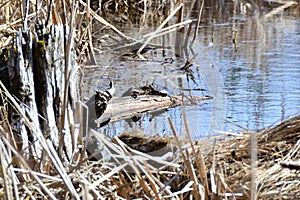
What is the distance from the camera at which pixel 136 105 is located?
13.8 ft

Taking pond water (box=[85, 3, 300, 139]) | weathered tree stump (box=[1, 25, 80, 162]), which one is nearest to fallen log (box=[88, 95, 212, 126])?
pond water (box=[85, 3, 300, 139])

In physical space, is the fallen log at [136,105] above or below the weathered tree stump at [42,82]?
below

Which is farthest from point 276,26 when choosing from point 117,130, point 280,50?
point 117,130

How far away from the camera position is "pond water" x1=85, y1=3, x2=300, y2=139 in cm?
393

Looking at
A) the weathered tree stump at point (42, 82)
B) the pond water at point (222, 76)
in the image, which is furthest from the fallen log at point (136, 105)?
the weathered tree stump at point (42, 82)

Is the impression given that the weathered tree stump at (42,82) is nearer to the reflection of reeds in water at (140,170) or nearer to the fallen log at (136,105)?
the reflection of reeds in water at (140,170)

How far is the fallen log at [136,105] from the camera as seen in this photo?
12.9 ft

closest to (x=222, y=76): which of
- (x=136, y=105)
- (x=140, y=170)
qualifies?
→ (x=136, y=105)

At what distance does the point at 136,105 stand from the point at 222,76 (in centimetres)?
116

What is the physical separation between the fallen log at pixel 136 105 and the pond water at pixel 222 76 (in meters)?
0.07

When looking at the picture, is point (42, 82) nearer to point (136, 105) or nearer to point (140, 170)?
point (140, 170)

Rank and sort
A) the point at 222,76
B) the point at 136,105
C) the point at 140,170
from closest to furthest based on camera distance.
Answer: the point at 140,170, the point at 136,105, the point at 222,76

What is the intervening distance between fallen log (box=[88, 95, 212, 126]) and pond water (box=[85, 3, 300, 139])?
66mm

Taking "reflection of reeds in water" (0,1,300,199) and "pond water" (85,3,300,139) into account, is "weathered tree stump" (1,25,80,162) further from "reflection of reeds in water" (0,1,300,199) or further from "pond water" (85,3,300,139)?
"pond water" (85,3,300,139)
